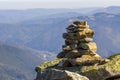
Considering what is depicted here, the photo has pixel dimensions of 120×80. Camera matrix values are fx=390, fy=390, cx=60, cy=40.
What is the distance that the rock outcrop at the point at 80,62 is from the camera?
32188mm

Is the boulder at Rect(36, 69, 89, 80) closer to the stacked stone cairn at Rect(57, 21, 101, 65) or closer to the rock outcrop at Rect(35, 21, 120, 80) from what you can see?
the rock outcrop at Rect(35, 21, 120, 80)

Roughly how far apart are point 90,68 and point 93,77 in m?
3.24

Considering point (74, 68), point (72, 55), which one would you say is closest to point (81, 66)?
point (74, 68)

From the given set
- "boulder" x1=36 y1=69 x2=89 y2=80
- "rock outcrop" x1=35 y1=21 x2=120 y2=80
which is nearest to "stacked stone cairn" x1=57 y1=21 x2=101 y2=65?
"rock outcrop" x1=35 y1=21 x2=120 y2=80

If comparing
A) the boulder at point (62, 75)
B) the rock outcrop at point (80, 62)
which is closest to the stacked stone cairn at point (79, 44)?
the rock outcrop at point (80, 62)

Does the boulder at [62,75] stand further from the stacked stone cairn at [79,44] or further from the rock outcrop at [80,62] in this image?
the stacked stone cairn at [79,44]

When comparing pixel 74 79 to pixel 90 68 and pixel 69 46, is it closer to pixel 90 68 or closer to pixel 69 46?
pixel 90 68

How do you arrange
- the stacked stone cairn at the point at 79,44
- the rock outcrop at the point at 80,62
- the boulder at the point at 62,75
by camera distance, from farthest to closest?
1. the stacked stone cairn at the point at 79,44
2. the rock outcrop at the point at 80,62
3. the boulder at the point at 62,75

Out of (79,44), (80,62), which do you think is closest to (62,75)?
(80,62)

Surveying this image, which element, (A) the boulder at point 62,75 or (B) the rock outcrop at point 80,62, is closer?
(A) the boulder at point 62,75

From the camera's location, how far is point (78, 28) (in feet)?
Result: 157

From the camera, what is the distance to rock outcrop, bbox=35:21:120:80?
32188 millimetres

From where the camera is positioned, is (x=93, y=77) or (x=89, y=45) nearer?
(x=93, y=77)

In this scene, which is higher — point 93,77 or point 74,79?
point 74,79
